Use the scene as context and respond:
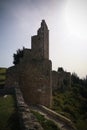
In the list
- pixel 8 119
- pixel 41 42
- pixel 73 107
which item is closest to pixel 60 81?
pixel 73 107

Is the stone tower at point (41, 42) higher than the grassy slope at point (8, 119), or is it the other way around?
the stone tower at point (41, 42)

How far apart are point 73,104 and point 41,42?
9078mm

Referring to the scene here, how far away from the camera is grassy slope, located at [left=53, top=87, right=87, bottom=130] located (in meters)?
22.0

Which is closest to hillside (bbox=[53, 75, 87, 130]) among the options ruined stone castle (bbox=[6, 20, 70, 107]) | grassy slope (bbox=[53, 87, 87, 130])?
grassy slope (bbox=[53, 87, 87, 130])

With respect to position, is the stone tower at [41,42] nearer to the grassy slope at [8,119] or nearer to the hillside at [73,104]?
the hillside at [73,104]

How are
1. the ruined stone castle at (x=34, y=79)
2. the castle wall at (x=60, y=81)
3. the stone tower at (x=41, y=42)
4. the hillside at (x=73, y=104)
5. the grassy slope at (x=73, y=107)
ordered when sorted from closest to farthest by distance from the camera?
the ruined stone castle at (x=34, y=79) → the grassy slope at (x=73, y=107) → the hillside at (x=73, y=104) → the stone tower at (x=41, y=42) → the castle wall at (x=60, y=81)

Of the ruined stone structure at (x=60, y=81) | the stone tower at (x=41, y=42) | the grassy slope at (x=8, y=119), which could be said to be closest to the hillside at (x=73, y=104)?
the ruined stone structure at (x=60, y=81)

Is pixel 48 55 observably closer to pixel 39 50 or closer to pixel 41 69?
pixel 39 50

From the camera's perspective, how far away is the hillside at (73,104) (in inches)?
885

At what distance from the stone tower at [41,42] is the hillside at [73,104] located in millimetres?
5560

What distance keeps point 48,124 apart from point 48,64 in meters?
7.34

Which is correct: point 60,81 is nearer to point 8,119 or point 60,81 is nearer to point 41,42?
point 41,42

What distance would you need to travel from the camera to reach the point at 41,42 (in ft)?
85.8

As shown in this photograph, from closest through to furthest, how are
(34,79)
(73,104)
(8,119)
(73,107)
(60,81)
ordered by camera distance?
1. (8,119)
2. (34,79)
3. (73,107)
4. (73,104)
5. (60,81)
